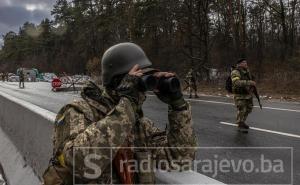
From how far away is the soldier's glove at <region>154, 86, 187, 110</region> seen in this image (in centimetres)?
266

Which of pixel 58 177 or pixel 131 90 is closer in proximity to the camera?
pixel 131 90

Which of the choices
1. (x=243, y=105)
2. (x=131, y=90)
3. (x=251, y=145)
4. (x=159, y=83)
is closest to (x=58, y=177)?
(x=131, y=90)

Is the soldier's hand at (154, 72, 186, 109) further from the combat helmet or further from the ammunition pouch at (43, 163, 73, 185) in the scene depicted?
the ammunition pouch at (43, 163, 73, 185)

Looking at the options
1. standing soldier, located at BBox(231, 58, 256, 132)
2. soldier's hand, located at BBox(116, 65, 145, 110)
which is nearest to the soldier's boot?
standing soldier, located at BBox(231, 58, 256, 132)

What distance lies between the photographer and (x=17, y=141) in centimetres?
725

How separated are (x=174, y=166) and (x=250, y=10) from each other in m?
45.2

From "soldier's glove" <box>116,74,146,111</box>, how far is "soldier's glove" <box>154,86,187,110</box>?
20 centimetres

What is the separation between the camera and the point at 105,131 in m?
2.33

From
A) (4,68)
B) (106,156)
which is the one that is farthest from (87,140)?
(4,68)

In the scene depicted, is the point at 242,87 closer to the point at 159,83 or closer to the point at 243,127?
the point at 243,127

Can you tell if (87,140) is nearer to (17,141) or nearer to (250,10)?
(17,141)

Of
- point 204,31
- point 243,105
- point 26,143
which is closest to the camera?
point 26,143

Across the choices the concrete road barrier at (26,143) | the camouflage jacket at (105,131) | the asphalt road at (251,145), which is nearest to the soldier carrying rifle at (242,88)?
the asphalt road at (251,145)

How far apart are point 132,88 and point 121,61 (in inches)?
9.6
